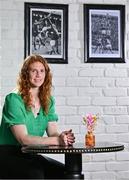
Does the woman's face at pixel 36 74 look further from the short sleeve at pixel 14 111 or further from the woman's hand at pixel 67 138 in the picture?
the woman's hand at pixel 67 138

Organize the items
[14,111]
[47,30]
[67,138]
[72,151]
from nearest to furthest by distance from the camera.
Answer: [72,151]
[67,138]
[14,111]
[47,30]

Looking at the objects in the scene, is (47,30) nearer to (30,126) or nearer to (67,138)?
(30,126)

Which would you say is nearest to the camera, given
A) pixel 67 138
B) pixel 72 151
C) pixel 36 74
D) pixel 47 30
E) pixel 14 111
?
pixel 72 151

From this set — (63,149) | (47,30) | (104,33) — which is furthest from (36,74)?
(104,33)

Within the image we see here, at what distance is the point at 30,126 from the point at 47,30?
1273mm

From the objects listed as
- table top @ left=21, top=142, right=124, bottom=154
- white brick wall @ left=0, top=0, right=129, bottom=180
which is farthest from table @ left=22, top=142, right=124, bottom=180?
white brick wall @ left=0, top=0, right=129, bottom=180

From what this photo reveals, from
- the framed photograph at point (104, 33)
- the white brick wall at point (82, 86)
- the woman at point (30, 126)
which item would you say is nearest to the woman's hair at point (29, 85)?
the woman at point (30, 126)

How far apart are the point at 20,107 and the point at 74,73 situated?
122 centimetres

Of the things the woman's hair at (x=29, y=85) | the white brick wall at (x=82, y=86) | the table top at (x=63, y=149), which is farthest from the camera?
the white brick wall at (x=82, y=86)

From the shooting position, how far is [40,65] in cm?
274

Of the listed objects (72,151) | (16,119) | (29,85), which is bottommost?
(72,151)

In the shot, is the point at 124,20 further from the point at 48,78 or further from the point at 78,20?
the point at 48,78

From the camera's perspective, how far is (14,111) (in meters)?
2.58

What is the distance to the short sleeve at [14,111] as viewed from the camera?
257cm
